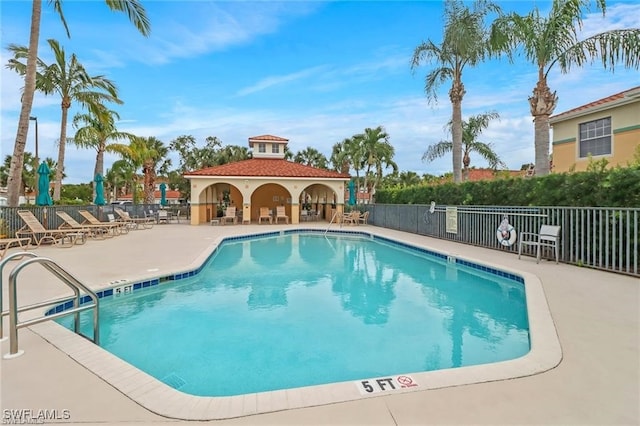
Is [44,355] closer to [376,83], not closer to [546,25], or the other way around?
[546,25]

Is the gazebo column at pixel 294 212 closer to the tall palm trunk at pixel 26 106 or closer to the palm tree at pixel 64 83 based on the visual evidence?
the palm tree at pixel 64 83

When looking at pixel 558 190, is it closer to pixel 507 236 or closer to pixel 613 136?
pixel 507 236

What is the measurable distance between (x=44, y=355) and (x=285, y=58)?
63.5 ft

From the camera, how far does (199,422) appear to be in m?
2.47

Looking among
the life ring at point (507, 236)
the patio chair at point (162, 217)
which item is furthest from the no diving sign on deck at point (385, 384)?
the patio chair at point (162, 217)

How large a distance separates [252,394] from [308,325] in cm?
271

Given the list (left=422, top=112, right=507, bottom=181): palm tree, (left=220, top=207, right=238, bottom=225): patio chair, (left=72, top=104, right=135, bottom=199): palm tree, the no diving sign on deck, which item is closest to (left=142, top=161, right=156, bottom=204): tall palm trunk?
(left=72, top=104, right=135, bottom=199): palm tree

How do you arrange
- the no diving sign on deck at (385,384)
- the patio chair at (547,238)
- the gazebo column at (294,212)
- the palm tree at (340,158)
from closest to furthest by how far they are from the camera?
the no diving sign on deck at (385,384) < the patio chair at (547,238) < the gazebo column at (294,212) < the palm tree at (340,158)

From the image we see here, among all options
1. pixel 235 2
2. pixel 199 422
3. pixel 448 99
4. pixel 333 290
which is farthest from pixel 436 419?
pixel 448 99

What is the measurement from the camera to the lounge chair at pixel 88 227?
13148 mm

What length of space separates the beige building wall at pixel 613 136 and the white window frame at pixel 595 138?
0.45 feet

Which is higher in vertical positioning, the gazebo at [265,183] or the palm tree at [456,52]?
the palm tree at [456,52]

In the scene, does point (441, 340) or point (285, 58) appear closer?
point (441, 340)

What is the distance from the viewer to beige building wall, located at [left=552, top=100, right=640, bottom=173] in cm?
1357
